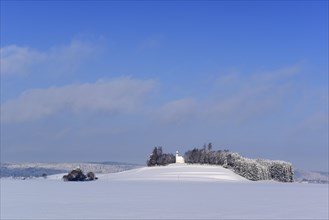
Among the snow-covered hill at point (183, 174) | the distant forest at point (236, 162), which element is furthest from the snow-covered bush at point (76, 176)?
the distant forest at point (236, 162)

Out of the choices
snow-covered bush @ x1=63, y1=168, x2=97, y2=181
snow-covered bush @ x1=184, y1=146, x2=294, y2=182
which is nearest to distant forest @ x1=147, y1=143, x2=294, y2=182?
snow-covered bush @ x1=184, y1=146, x2=294, y2=182

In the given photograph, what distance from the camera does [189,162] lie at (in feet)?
414

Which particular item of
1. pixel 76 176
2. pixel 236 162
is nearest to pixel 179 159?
pixel 236 162

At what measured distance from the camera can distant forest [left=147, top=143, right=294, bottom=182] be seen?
10939 centimetres

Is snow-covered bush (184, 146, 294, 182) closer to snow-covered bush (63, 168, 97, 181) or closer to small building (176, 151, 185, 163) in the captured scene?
small building (176, 151, 185, 163)

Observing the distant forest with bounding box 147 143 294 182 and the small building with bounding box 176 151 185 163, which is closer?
the distant forest with bounding box 147 143 294 182

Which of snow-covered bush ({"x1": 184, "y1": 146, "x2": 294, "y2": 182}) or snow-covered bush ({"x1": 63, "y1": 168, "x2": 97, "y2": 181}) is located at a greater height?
snow-covered bush ({"x1": 184, "y1": 146, "x2": 294, "y2": 182})

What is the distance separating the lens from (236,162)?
116m

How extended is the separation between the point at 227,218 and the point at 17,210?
886 cm

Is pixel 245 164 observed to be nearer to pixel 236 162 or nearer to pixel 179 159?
pixel 236 162

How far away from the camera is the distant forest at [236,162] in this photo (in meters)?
109

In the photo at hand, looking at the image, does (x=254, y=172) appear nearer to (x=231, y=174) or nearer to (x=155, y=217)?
(x=231, y=174)

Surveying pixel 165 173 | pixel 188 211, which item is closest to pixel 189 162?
pixel 165 173

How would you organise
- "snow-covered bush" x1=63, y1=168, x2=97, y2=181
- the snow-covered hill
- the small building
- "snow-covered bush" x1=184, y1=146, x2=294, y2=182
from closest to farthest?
1. "snow-covered bush" x1=63, y1=168, x2=97, y2=181
2. the snow-covered hill
3. "snow-covered bush" x1=184, y1=146, x2=294, y2=182
4. the small building
